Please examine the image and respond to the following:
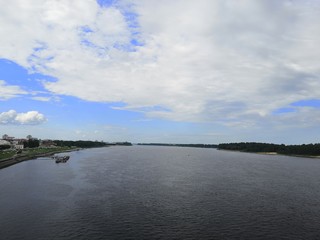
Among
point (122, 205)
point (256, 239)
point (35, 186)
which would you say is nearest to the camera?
point (256, 239)

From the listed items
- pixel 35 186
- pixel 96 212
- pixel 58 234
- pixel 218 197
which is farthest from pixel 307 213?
pixel 35 186

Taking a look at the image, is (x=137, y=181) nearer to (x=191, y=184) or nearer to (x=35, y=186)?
(x=191, y=184)

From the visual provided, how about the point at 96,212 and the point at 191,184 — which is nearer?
the point at 96,212

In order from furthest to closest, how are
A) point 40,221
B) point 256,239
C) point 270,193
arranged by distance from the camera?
point 270,193 < point 40,221 < point 256,239

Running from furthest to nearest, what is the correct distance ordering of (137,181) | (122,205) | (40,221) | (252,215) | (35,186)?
(137,181) → (35,186) → (122,205) → (252,215) → (40,221)

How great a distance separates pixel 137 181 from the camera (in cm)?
7088

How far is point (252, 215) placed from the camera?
4175cm

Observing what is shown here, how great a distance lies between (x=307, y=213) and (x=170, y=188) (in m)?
25.8

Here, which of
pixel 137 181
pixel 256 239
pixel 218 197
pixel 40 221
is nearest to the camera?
pixel 256 239

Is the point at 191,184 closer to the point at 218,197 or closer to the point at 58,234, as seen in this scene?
the point at 218,197

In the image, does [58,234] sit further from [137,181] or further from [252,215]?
[137,181]

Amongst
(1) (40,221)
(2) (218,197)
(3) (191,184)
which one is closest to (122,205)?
(1) (40,221)

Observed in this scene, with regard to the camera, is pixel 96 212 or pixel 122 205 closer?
pixel 96 212

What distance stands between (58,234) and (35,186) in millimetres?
35237
